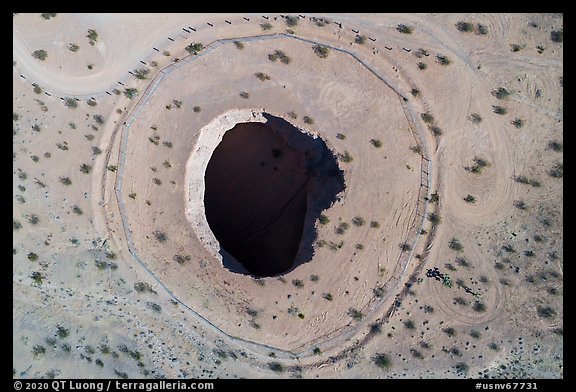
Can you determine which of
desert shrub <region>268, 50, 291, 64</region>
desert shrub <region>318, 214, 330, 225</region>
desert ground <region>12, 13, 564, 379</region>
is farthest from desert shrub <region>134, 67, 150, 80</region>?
desert shrub <region>318, 214, 330, 225</region>

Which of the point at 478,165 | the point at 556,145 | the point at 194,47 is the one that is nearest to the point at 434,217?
the point at 478,165

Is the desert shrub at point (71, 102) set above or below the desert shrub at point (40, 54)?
below

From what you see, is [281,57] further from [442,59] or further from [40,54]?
[40,54]

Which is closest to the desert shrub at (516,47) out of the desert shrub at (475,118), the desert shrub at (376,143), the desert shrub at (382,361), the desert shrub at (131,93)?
the desert shrub at (475,118)

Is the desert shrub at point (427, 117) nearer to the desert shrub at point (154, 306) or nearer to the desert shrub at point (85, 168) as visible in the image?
the desert shrub at point (154, 306)

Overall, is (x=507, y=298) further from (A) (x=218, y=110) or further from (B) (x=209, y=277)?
(A) (x=218, y=110)
